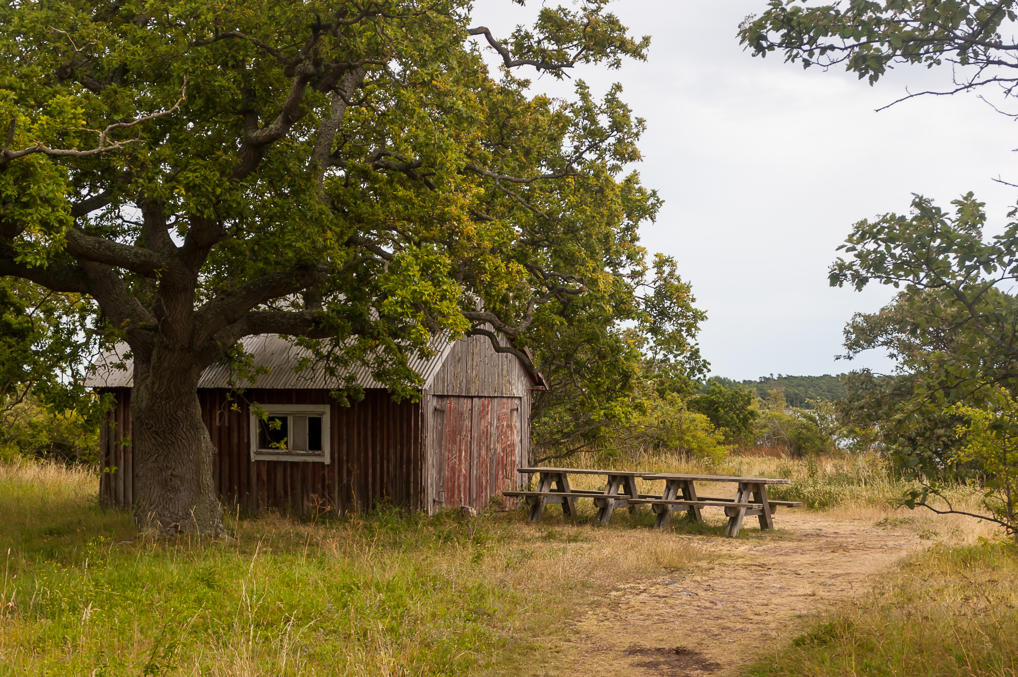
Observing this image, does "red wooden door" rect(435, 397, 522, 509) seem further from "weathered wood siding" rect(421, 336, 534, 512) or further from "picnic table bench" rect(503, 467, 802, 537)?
"picnic table bench" rect(503, 467, 802, 537)

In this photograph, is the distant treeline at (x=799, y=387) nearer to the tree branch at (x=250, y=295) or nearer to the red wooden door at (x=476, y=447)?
the red wooden door at (x=476, y=447)

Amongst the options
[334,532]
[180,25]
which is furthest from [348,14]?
[334,532]

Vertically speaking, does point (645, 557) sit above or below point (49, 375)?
below

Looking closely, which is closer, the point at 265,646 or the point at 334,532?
the point at 265,646

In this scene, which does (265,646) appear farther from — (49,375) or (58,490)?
(58,490)

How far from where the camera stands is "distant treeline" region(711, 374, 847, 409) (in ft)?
237

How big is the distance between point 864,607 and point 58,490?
61.2 feet

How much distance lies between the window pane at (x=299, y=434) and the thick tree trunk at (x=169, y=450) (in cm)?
387

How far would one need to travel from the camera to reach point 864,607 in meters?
8.33

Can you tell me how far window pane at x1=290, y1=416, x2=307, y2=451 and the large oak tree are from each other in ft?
10.7

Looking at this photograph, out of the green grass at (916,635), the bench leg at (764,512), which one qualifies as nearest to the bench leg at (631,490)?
the bench leg at (764,512)

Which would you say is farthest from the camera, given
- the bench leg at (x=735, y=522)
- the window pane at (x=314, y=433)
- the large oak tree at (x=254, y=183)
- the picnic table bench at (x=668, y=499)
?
the window pane at (x=314, y=433)

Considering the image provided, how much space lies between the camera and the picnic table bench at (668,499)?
1550 centimetres

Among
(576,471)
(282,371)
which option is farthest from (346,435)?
(576,471)
